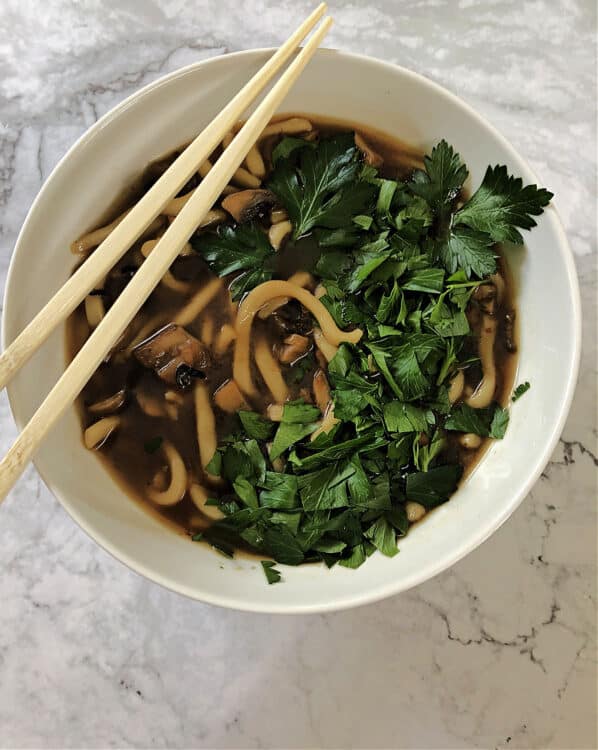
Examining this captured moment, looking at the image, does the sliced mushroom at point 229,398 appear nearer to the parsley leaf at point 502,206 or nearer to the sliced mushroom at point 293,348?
the sliced mushroom at point 293,348

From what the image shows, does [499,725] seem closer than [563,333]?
No

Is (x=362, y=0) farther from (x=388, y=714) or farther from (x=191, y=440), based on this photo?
(x=388, y=714)

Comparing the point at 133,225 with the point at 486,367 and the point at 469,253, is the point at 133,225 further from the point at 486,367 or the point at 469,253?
the point at 486,367

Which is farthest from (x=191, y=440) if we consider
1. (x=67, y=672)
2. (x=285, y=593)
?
(x=67, y=672)

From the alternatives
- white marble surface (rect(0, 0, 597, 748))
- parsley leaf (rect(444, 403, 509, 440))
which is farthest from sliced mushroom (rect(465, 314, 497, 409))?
white marble surface (rect(0, 0, 597, 748))

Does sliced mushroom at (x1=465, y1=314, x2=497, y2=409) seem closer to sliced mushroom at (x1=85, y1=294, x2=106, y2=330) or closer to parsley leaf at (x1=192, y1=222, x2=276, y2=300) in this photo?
parsley leaf at (x1=192, y1=222, x2=276, y2=300)

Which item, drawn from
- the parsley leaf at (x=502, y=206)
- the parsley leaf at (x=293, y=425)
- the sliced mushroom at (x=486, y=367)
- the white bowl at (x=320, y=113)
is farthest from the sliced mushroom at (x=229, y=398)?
the parsley leaf at (x=502, y=206)
